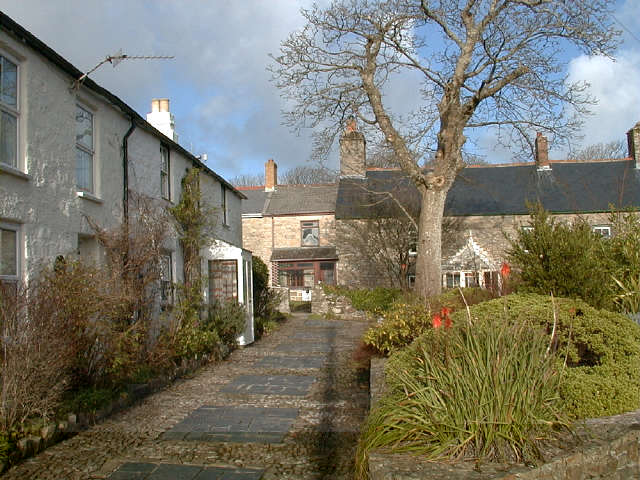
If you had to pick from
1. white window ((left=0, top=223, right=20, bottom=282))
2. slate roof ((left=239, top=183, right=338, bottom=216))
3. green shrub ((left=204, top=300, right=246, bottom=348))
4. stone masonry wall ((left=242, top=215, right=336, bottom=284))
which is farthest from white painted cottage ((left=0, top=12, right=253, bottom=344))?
slate roof ((left=239, top=183, right=338, bottom=216))

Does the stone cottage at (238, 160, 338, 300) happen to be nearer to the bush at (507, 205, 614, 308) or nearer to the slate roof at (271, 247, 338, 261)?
the slate roof at (271, 247, 338, 261)

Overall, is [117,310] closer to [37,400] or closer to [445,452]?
[37,400]

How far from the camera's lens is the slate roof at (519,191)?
85.5 ft

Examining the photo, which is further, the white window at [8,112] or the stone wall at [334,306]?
the stone wall at [334,306]

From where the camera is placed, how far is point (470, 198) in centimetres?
2852

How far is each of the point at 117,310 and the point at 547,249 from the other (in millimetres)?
6051

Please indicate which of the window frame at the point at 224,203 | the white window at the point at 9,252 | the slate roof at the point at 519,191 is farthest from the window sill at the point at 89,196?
the slate roof at the point at 519,191

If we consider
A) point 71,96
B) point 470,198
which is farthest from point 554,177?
point 71,96

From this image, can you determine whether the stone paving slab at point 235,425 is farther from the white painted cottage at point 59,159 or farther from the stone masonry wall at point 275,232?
the stone masonry wall at point 275,232

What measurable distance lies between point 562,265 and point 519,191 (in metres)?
22.1

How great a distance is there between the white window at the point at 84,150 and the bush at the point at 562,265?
22.7ft

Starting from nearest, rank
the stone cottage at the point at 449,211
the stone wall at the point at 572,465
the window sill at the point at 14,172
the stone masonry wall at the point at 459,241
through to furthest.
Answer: the stone wall at the point at 572,465
the window sill at the point at 14,172
the stone cottage at the point at 449,211
the stone masonry wall at the point at 459,241

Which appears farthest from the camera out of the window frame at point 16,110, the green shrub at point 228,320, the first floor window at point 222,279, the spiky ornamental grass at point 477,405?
the first floor window at point 222,279

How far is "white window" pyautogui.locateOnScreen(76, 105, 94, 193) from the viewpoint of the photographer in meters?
8.82
